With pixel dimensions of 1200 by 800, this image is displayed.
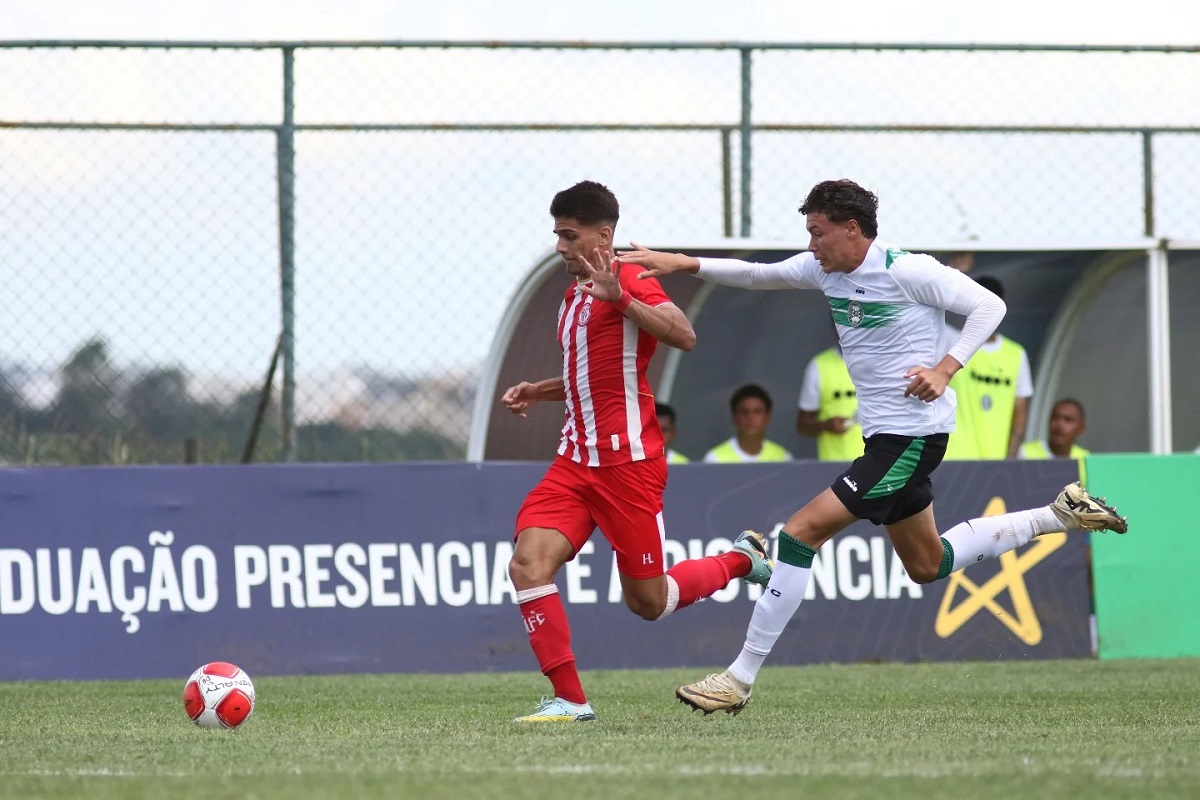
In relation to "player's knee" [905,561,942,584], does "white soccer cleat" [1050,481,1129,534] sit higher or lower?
higher

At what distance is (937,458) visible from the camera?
700 cm

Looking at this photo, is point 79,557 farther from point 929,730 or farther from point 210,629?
point 929,730

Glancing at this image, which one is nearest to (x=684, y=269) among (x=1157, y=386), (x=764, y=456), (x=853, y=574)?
(x=853, y=574)

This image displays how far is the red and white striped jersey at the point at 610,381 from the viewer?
6.89 m

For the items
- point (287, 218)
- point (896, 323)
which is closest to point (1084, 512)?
point (896, 323)

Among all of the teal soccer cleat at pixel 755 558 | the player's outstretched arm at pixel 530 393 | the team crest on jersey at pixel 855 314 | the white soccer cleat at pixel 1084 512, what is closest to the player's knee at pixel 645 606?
the teal soccer cleat at pixel 755 558

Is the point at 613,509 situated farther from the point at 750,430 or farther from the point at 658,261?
the point at 750,430

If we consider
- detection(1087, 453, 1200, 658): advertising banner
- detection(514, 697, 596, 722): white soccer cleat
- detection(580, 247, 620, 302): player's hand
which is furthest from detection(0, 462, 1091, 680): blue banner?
detection(580, 247, 620, 302): player's hand

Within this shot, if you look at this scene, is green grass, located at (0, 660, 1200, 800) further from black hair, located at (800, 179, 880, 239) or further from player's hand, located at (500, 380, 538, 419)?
black hair, located at (800, 179, 880, 239)

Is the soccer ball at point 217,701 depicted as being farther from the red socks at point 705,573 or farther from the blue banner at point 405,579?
the blue banner at point 405,579

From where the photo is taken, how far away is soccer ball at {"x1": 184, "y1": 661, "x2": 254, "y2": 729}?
663 centimetres

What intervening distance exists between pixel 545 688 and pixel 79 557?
9.48 ft

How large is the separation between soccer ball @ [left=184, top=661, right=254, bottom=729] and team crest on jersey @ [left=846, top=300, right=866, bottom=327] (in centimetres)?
280

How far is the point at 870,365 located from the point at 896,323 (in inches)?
7.8
